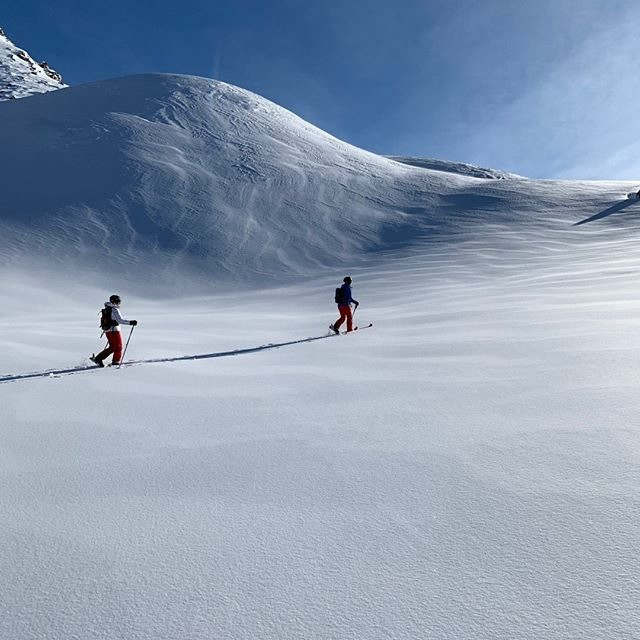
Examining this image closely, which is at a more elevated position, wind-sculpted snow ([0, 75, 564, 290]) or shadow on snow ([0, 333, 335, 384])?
wind-sculpted snow ([0, 75, 564, 290])

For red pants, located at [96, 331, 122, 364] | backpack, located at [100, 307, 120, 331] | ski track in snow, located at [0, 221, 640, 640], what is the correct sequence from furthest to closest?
backpack, located at [100, 307, 120, 331]
red pants, located at [96, 331, 122, 364]
ski track in snow, located at [0, 221, 640, 640]

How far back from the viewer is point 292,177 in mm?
38688

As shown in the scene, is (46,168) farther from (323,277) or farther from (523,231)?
(523,231)

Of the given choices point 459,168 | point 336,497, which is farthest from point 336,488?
point 459,168

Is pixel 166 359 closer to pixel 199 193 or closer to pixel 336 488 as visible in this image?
pixel 336 488

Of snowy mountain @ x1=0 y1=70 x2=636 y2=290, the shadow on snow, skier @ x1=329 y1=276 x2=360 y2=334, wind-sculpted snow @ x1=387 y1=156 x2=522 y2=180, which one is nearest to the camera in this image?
the shadow on snow

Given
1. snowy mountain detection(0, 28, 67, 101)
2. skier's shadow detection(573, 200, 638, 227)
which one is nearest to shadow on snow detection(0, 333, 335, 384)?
skier's shadow detection(573, 200, 638, 227)

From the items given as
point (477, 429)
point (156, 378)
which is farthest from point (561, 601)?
point (156, 378)

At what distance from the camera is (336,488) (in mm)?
3334

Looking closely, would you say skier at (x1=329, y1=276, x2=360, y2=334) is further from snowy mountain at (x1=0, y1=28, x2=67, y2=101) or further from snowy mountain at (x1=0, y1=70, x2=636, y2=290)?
snowy mountain at (x1=0, y1=28, x2=67, y2=101)

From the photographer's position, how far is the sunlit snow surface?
2201 millimetres

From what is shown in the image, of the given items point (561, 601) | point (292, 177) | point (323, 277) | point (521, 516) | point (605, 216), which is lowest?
point (561, 601)

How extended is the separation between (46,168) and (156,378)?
37.2m

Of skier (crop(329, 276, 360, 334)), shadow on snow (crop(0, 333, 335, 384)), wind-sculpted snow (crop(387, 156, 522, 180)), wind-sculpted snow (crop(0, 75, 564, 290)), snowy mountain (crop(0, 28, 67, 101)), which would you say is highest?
snowy mountain (crop(0, 28, 67, 101))
